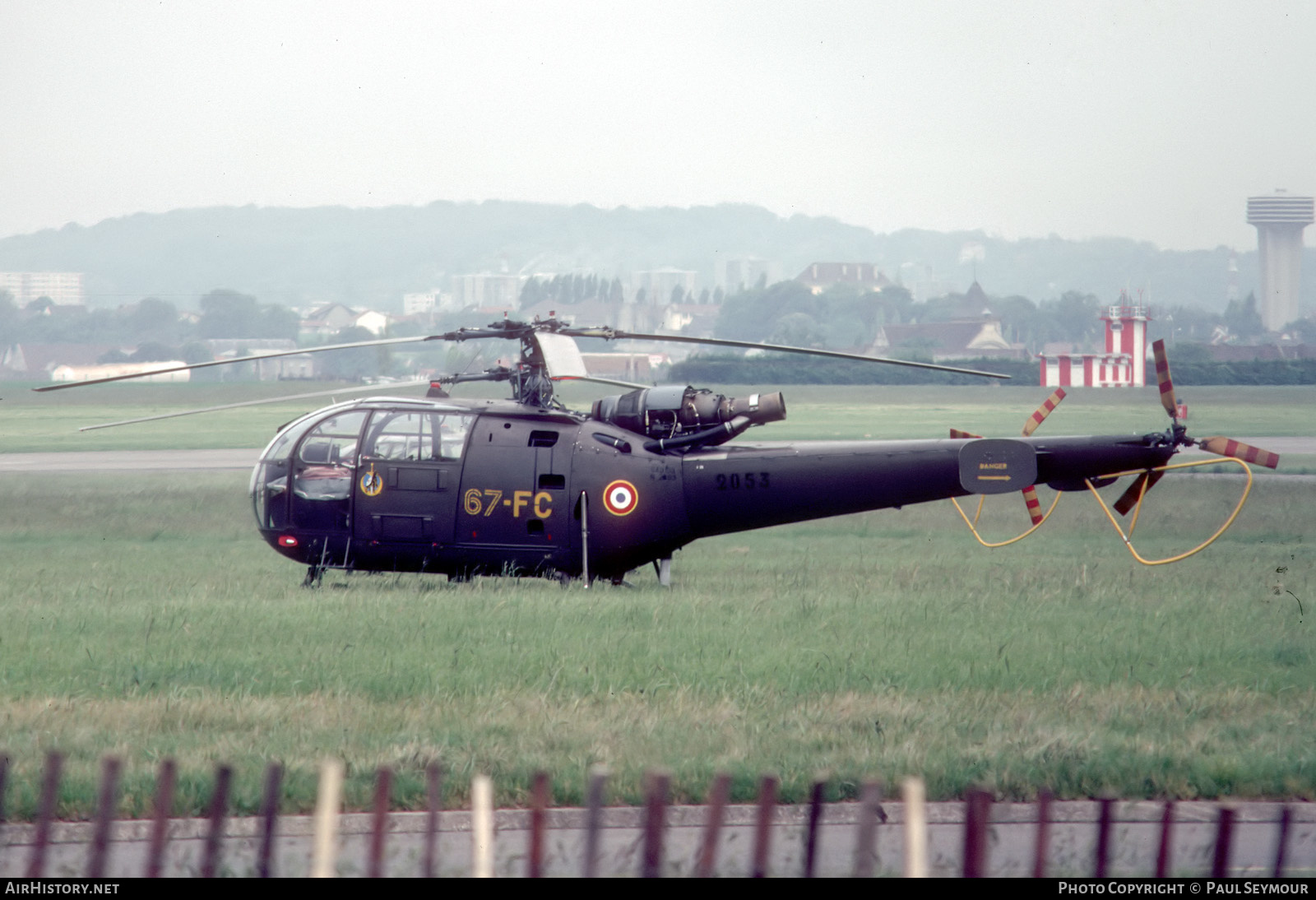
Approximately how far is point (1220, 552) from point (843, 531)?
737 cm

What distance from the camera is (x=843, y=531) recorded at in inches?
1050

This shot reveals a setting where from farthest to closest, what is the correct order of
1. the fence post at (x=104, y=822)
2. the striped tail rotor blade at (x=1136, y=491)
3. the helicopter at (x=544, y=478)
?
the helicopter at (x=544, y=478) → the striped tail rotor blade at (x=1136, y=491) → the fence post at (x=104, y=822)

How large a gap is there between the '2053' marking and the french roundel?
1021mm

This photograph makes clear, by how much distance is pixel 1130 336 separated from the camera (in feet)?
381

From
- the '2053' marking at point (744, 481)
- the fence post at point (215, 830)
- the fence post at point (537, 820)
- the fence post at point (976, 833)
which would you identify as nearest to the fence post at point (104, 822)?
the fence post at point (215, 830)

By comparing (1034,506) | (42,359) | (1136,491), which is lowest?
(1034,506)

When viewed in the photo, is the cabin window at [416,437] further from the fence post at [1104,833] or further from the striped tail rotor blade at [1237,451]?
the fence post at [1104,833]

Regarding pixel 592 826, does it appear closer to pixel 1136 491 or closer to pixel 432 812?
pixel 432 812

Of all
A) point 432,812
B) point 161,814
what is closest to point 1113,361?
point 432,812

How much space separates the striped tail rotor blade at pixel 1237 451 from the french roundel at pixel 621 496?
6.29 m

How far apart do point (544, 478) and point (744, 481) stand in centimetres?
241

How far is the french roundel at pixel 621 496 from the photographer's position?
1576 cm

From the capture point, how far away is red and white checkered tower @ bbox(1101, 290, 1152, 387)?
114 m
